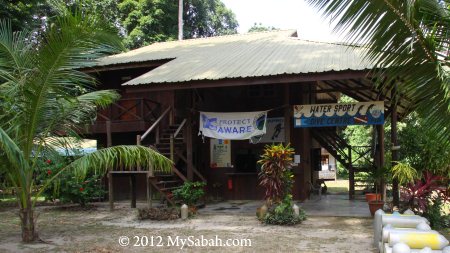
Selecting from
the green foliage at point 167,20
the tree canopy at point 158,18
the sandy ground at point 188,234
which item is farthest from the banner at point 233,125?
the green foliage at point 167,20

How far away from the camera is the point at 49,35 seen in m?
6.97

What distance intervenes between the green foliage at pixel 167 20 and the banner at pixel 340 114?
18797mm

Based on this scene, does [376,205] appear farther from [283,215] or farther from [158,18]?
[158,18]

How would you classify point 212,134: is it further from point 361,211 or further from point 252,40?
point 252,40

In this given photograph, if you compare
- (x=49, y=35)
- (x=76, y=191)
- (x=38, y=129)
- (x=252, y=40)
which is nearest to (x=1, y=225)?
(x=76, y=191)

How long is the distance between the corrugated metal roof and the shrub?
133 inches

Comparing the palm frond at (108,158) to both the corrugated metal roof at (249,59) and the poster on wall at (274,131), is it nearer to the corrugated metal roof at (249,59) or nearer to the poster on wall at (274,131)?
the corrugated metal roof at (249,59)

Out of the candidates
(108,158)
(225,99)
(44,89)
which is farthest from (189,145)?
(44,89)

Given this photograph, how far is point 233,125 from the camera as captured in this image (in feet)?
39.4

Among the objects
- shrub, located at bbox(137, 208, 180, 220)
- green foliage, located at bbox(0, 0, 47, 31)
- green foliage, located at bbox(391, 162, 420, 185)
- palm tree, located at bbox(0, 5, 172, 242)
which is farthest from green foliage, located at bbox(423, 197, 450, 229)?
green foliage, located at bbox(0, 0, 47, 31)

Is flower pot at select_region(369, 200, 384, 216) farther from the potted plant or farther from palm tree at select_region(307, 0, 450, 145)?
palm tree at select_region(307, 0, 450, 145)

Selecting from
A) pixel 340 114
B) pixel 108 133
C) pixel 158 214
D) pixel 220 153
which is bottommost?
pixel 158 214

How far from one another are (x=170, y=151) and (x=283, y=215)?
414cm

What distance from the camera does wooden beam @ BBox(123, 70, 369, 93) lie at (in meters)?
10.0
